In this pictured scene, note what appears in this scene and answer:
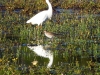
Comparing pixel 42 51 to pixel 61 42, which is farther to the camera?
pixel 61 42

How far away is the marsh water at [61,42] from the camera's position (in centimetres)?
1062

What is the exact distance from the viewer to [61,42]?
13.4m

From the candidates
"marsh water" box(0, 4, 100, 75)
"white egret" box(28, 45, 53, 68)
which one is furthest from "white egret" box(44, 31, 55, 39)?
"white egret" box(28, 45, 53, 68)

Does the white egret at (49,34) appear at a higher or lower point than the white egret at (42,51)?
higher

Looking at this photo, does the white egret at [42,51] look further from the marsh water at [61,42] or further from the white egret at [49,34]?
the white egret at [49,34]

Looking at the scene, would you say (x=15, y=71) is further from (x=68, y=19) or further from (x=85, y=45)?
(x=68, y=19)

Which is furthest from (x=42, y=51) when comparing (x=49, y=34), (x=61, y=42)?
(x=49, y=34)

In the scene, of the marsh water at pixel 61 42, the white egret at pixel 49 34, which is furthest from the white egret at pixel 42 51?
the white egret at pixel 49 34

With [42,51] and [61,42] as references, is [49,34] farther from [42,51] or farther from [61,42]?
[42,51]

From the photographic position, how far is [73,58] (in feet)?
36.7

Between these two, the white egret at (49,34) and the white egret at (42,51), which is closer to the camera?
the white egret at (42,51)

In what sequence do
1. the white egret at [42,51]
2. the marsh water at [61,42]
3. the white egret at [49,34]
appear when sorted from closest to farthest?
1. the marsh water at [61,42]
2. the white egret at [42,51]
3. the white egret at [49,34]

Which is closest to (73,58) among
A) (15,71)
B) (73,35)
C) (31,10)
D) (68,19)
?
(15,71)

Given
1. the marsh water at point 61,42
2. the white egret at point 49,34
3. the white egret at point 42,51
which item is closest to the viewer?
the marsh water at point 61,42
